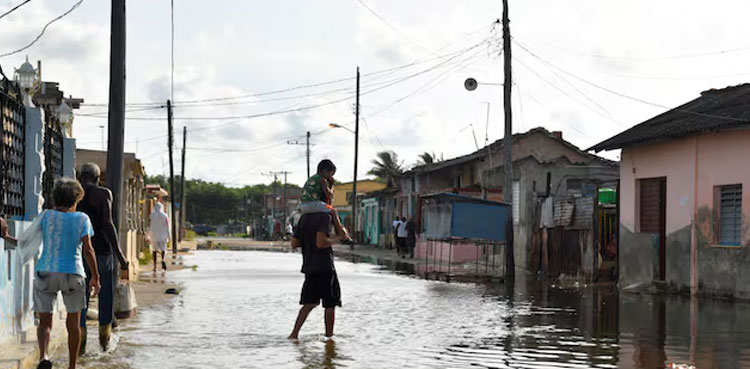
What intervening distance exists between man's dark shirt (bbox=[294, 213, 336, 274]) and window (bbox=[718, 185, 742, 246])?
1110 cm

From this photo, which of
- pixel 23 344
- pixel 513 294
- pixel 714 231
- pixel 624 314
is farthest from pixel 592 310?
pixel 23 344

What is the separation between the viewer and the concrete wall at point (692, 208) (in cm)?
1952

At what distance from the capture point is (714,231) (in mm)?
20328

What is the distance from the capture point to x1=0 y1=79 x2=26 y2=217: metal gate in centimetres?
1012

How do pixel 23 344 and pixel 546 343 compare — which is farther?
pixel 546 343

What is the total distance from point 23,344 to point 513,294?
465 inches

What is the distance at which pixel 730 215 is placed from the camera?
65.9 feet

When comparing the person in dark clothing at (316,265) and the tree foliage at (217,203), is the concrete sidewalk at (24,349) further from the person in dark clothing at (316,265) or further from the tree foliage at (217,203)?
the tree foliage at (217,203)

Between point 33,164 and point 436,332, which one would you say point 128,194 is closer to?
point 33,164

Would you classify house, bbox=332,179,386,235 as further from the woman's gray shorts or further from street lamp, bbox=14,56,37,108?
the woman's gray shorts

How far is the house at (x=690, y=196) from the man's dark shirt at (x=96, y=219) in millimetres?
12586

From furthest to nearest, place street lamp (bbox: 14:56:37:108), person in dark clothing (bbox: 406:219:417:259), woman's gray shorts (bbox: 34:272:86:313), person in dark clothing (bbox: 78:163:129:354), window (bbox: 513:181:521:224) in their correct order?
person in dark clothing (bbox: 406:219:417:259)
window (bbox: 513:181:521:224)
street lamp (bbox: 14:56:37:108)
person in dark clothing (bbox: 78:163:129:354)
woman's gray shorts (bbox: 34:272:86:313)

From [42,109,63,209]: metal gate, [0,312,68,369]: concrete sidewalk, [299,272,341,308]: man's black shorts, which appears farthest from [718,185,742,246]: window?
[0,312,68,369]: concrete sidewalk

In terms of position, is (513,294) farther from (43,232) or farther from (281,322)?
(43,232)
